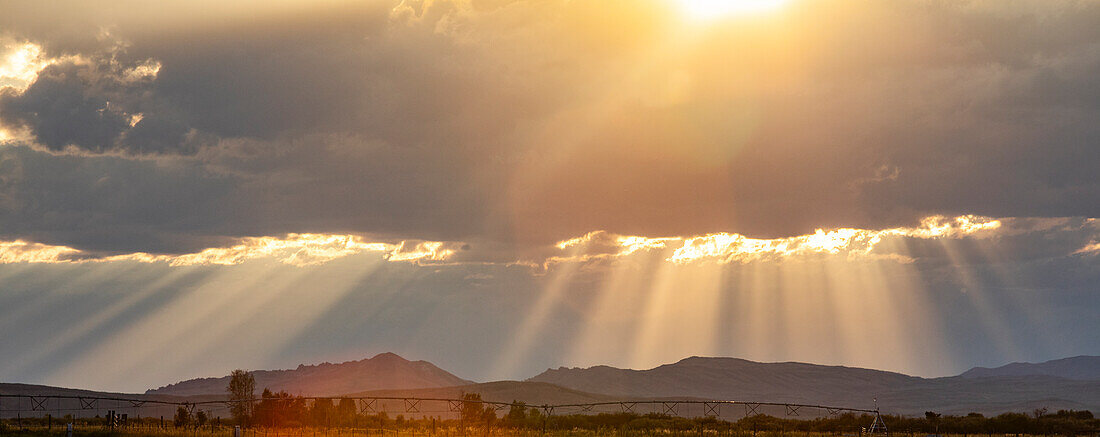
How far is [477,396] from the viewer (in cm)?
15638

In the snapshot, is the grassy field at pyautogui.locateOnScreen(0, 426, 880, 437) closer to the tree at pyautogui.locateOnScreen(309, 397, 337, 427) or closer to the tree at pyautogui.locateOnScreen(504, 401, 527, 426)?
the tree at pyautogui.locateOnScreen(504, 401, 527, 426)

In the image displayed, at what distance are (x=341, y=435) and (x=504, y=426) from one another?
25101 millimetres

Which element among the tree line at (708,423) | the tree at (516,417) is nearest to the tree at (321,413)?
the tree line at (708,423)

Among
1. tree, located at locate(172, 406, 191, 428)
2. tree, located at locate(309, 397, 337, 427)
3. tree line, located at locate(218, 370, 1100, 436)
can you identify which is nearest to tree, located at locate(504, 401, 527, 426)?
tree line, located at locate(218, 370, 1100, 436)

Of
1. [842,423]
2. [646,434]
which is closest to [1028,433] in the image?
[842,423]

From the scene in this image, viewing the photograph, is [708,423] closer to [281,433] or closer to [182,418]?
[281,433]

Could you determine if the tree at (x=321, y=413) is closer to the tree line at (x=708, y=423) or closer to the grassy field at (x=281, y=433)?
the tree line at (x=708, y=423)

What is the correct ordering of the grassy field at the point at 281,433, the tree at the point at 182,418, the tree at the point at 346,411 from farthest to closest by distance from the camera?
the tree at the point at 346,411 < the tree at the point at 182,418 < the grassy field at the point at 281,433

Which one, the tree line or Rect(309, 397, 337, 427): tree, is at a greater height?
Rect(309, 397, 337, 427): tree

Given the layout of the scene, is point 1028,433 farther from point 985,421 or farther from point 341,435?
point 341,435

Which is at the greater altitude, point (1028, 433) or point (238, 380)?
point (238, 380)

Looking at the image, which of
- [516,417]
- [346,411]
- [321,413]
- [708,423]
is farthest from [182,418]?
[708,423]

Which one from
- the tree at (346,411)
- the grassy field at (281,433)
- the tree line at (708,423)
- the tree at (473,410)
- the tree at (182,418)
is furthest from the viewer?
the tree at (473,410)

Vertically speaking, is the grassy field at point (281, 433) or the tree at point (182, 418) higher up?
the tree at point (182, 418)
